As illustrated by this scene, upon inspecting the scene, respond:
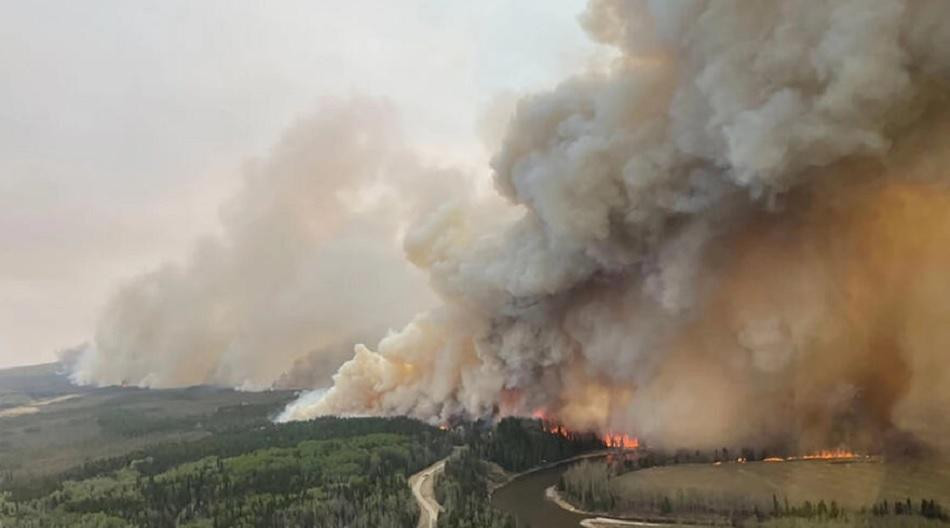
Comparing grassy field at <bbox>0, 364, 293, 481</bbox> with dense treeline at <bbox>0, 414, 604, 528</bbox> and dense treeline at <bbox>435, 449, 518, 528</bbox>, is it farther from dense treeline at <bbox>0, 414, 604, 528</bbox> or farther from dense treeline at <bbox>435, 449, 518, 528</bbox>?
dense treeline at <bbox>435, 449, 518, 528</bbox>

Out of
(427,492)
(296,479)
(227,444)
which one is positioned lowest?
(427,492)

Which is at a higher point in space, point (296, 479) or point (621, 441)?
point (621, 441)

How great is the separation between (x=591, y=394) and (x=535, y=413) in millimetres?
9073

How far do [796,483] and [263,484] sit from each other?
50784 millimetres

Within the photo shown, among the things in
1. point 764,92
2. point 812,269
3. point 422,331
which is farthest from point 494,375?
point 764,92

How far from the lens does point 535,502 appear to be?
77.0 metres

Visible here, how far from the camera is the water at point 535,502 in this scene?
68.9m

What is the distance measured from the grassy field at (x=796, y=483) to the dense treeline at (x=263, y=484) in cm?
2162

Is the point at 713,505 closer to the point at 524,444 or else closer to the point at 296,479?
the point at 524,444

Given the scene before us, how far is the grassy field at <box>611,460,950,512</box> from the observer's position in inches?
2403

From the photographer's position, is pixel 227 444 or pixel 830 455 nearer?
pixel 830 455

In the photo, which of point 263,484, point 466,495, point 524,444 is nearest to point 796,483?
point 466,495

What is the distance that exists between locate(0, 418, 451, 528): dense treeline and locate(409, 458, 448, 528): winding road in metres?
1.05

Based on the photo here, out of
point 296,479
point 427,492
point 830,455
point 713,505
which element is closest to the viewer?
point 713,505
